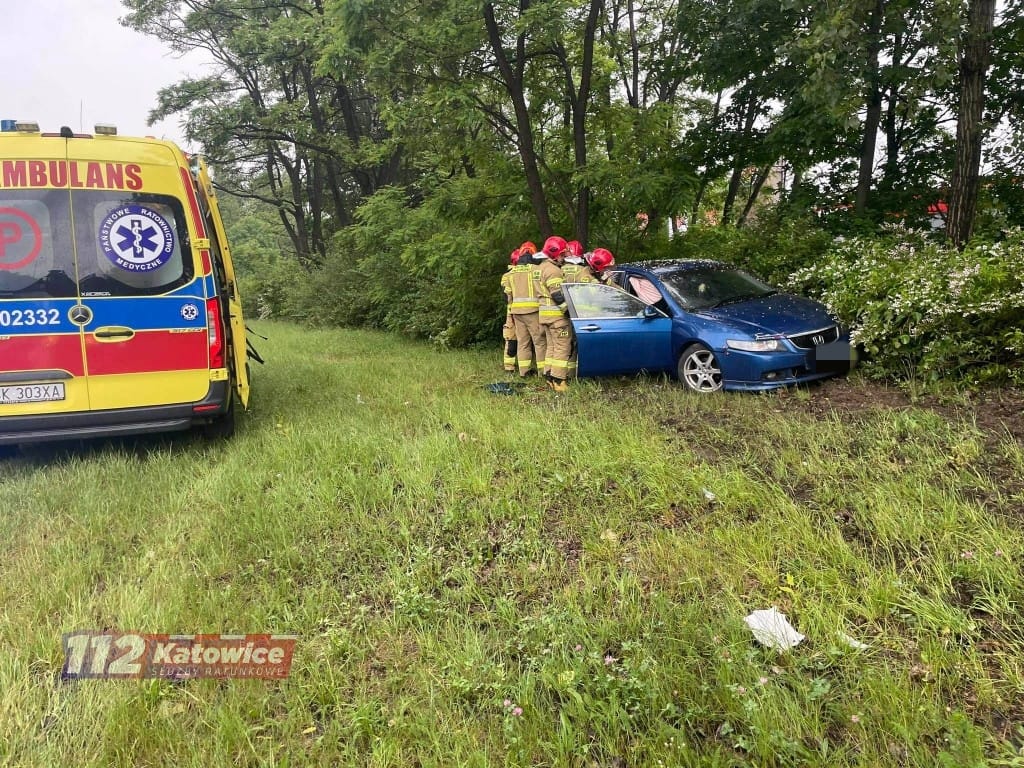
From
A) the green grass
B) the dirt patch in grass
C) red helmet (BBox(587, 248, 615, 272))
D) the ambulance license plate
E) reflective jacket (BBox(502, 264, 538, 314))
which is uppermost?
red helmet (BBox(587, 248, 615, 272))

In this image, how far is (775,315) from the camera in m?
6.30

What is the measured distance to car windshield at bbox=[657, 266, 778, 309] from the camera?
6.83 meters

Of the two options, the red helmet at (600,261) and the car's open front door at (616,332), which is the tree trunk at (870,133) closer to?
the red helmet at (600,261)

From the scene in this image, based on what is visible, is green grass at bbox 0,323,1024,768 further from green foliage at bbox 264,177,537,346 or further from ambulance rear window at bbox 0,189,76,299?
green foliage at bbox 264,177,537,346

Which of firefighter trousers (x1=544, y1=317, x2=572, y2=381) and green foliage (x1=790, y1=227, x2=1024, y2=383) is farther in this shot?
firefighter trousers (x1=544, y1=317, x2=572, y2=381)

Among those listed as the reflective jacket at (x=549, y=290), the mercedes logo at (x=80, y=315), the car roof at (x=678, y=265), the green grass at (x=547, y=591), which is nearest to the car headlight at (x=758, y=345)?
the green grass at (x=547, y=591)

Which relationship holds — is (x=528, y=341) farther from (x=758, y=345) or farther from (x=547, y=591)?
(x=547, y=591)

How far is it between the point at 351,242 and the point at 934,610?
18.1m

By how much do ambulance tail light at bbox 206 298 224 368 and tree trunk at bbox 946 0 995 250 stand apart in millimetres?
7648

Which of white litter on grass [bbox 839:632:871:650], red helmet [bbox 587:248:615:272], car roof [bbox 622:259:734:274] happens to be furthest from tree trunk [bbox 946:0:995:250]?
white litter on grass [bbox 839:632:871:650]

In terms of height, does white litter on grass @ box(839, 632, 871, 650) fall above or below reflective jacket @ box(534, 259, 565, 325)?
below

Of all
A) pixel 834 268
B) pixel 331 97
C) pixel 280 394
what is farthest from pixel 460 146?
pixel 331 97

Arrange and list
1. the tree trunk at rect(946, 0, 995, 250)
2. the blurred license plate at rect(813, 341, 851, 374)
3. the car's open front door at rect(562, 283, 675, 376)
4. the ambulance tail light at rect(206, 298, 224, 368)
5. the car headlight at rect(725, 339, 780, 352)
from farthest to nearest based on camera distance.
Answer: the car's open front door at rect(562, 283, 675, 376) < the tree trunk at rect(946, 0, 995, 250) < the blurred license plate at rect(813, 341, 851, 374) < the car headlight at rect(725, 339, 780, 352) < the ambulance tail light at rect(206, 298, 224, 368)

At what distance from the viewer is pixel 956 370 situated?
5.36m
